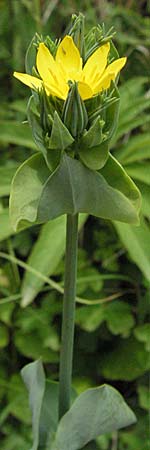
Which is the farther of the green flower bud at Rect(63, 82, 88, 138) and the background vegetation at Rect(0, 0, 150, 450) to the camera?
the background vegetation at Rect(0, 0, 150, 450)

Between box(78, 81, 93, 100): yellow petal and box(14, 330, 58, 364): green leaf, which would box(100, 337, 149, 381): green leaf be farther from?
box(78, 81, 93, 100): yellow petal

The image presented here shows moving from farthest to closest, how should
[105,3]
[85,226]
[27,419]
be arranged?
[105,3], [85,226], [27,419]

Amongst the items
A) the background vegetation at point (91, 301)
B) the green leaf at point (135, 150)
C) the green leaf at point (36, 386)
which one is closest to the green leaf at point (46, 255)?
the background vegetation at point (91, 301)

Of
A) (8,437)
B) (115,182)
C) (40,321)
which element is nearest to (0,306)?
(40,321)

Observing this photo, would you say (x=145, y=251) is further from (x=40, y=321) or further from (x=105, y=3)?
(x=105, y=3)

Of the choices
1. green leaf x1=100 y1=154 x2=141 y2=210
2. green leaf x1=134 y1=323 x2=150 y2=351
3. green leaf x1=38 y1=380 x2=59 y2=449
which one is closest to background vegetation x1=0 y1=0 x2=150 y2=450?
green leaf x1=134 y1=323 x2=150 y2=351

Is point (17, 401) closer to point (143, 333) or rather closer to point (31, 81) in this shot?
point (143, 333)
